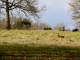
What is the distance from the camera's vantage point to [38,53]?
16094 mm

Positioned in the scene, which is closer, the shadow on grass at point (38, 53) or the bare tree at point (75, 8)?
the shadow on grass at point (38, 53)

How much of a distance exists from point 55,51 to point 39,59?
2.87 m

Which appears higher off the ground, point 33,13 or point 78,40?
point 33,13

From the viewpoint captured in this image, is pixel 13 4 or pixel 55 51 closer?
pixel 55 51

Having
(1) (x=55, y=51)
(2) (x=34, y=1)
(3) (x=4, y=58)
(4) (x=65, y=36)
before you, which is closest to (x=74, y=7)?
(2) (x=34, y=1)

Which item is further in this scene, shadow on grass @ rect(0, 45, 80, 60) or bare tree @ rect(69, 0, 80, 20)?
bare tree @ rect(69, 0, 80, 20)

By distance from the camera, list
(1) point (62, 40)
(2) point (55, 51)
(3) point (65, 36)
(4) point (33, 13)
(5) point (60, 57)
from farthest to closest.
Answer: (4) point (33, 13) → (3) point (65, 36) → (1) point (62, 40) → (2) point (55, 51) → (5) point (60, 57)

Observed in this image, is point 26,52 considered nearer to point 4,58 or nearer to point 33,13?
point 4,58

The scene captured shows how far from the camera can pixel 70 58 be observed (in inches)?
592

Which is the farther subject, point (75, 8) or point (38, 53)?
point (75, 8)

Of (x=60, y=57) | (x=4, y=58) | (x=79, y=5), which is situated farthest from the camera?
(x=79, y=5)

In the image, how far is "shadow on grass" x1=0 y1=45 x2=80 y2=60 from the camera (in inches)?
584

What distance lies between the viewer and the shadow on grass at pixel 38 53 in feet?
48.6

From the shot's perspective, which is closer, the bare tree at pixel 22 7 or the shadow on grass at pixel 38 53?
the shadow on grass at pixel 38 53
